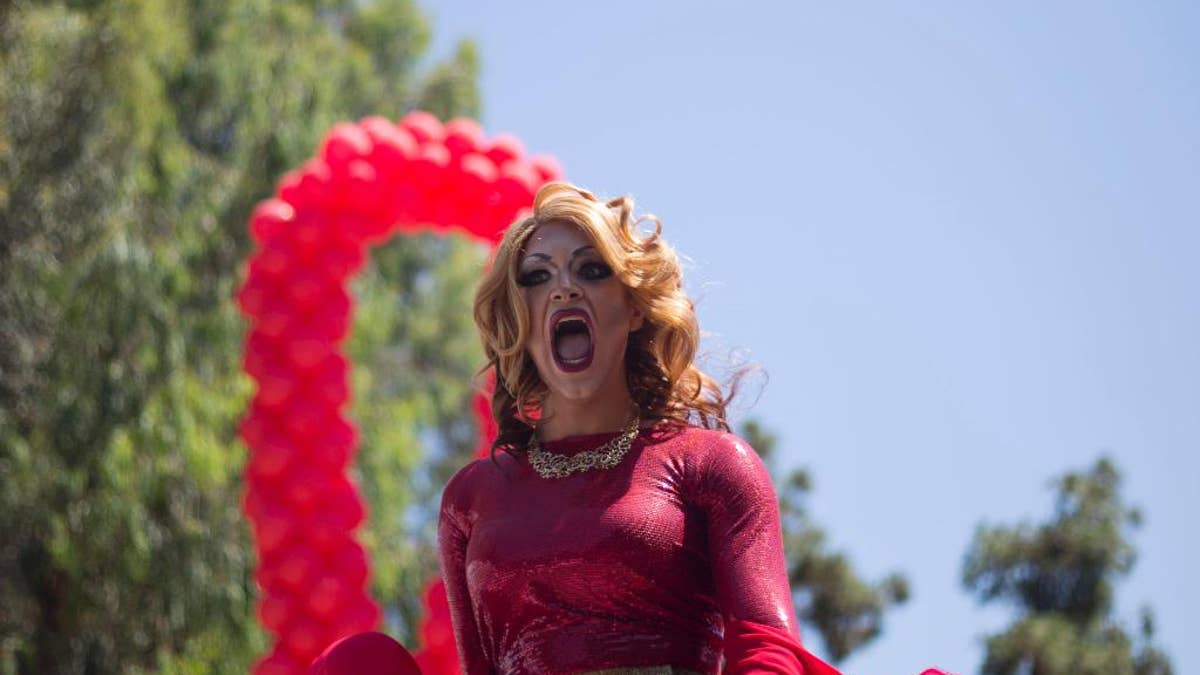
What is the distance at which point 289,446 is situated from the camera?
9.70m

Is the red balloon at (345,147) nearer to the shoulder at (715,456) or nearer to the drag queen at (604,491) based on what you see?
the drag queen at (604,491)

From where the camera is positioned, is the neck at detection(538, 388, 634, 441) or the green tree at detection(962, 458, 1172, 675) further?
the green tree at detection(962, 458, 1172, 675)

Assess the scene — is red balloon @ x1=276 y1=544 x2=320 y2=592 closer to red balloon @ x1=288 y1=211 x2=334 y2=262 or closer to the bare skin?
red balloon @ x1=288 y1=211 x2=334 y2=262

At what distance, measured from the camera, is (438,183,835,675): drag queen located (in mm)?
3145

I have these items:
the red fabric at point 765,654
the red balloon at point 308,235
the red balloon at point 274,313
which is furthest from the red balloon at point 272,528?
the red fabric at point 765,654

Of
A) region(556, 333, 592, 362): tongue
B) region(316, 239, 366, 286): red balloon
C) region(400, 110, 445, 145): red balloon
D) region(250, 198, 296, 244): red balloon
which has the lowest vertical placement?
region(556, 333, 592, 362): tongue

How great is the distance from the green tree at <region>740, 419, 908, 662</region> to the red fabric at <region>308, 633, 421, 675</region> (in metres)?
8.24

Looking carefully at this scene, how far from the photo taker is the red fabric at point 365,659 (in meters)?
3.14

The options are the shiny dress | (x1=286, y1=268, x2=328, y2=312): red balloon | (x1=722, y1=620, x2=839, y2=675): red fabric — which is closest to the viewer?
(x1=722, y1=620, x2=839, y2=675): red fabric

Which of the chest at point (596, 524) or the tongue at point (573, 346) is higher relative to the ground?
the tongue at point (573, 346)

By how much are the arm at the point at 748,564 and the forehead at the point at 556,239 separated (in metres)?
0.42

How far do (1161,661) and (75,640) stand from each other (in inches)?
280

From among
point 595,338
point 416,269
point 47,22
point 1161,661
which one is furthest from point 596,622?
point 416,269

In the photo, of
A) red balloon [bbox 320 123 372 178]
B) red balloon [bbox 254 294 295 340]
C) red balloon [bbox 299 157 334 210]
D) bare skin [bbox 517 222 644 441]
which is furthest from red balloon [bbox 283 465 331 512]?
bare skin [bbox 517 222 644 441]
